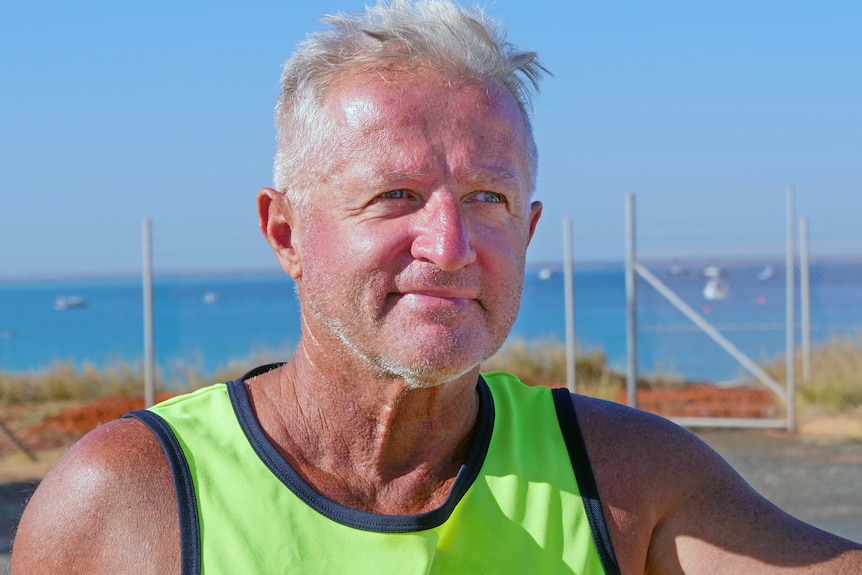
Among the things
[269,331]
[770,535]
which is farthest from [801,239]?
[269,331]

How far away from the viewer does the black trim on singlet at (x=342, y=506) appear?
167 cm

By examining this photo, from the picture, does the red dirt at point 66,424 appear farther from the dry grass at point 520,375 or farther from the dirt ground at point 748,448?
the dry grass at point 520,375

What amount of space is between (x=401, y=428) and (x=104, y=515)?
496 millimetres

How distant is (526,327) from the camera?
133 feet

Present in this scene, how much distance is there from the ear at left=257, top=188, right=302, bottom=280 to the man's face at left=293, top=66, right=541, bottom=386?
0.11m

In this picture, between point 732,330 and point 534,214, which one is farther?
point 732,330

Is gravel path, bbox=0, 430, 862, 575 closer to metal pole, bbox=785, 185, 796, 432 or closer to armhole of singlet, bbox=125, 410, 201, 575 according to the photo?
metal pole, bbox=785, 185, 796, 432

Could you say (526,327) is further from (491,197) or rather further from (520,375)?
(491,197)

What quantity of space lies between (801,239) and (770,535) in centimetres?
915

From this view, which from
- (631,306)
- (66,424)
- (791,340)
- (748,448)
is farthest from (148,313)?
(791,340)

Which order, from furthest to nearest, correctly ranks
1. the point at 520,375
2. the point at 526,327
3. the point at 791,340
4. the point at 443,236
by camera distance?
the point at 526,327
the point at 520,375
the point at 791,340
the point at 443,236

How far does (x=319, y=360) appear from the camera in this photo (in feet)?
6.05

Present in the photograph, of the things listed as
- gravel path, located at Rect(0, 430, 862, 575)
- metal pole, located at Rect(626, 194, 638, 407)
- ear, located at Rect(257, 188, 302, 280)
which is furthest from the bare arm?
metal pole, located at Rect(626, 194, 638, 407)

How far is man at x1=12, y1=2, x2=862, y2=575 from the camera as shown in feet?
5.37
